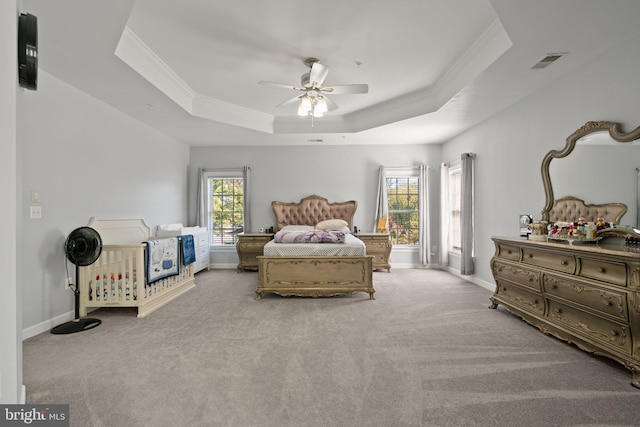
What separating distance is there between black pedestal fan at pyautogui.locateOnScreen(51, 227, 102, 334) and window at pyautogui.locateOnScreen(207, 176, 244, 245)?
3.45m

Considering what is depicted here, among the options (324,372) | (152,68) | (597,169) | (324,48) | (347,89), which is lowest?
(324,372)

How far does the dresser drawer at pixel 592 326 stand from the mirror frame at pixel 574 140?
1.19 m

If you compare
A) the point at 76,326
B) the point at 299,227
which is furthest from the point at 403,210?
the point at 76,326

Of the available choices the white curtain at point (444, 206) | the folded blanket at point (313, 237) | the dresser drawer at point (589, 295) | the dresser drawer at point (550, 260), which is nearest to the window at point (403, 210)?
the white curtain at point (444, 206)

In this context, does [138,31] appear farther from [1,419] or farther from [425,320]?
[425,320]

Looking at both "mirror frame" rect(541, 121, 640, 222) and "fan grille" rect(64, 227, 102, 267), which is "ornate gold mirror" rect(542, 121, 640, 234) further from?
"fan grille" rect(64, 227, 102, 267)

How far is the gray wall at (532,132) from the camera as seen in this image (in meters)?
2.70

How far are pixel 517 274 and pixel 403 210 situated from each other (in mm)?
3475

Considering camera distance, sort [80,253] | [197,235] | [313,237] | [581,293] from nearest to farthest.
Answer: [581,293] → [80,253] → [313,237] → [197,235]

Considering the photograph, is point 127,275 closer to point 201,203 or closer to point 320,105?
point 201,203

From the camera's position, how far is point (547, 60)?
9.56ft

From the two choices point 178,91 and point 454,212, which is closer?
point 178,91

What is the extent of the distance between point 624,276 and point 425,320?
1693 mm

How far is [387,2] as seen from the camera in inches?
98.1
